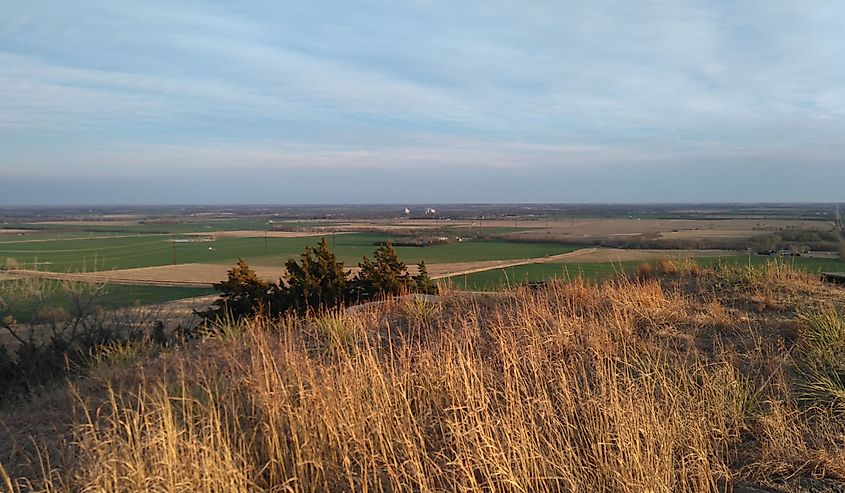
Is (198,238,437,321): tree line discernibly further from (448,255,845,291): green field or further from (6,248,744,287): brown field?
(6,248,744,287): brown field

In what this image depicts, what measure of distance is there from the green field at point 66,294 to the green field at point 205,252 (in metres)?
13.2

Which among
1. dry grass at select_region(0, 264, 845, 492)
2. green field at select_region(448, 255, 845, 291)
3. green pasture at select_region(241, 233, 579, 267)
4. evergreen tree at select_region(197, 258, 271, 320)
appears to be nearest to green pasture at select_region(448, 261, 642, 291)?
green field at select_region(448, 255, 845, 291)

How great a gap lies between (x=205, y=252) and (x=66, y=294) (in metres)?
43.4

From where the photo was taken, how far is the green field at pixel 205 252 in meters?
64.1

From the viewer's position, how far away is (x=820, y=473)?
4051 mm

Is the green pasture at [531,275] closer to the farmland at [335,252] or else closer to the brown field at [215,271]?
the farmland at [335,252]

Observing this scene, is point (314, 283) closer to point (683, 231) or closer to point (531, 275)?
point (531, 275)

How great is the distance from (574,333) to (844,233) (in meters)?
54.6

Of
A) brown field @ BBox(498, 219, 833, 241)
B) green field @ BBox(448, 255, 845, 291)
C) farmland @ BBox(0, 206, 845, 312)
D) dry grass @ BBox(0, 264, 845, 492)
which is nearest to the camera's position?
dry grass @ BBox(0, 264, 845, 492)

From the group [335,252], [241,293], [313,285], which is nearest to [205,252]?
[335,252]

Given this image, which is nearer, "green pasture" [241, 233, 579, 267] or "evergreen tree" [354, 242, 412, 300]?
"evergreen tree" [354, 242, 412, 300]

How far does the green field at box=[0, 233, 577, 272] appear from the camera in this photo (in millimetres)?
64062

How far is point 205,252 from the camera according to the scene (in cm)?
7944

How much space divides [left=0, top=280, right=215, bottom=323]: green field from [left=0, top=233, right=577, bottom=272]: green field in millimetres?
13196
